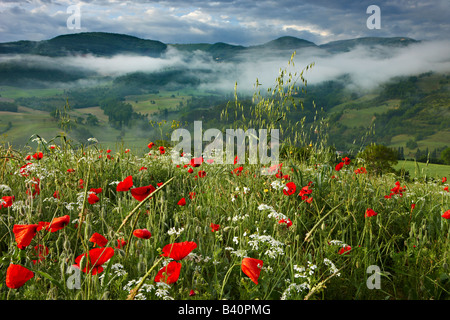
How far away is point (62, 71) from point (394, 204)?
18732 cm

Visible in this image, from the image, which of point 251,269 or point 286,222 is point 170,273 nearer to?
point 251,269

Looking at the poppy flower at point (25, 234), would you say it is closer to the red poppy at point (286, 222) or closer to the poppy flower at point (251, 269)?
the poppy flower at point (251, 269)

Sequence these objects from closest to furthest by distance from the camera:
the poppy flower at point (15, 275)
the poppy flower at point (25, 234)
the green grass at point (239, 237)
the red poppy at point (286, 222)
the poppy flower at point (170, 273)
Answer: the poppy flower at point (15, 275), the poppy flower at point (25, 234), the poppy flower at point (170, 273), the green grass at point (239, 237), the red poppy at point (286, 222)

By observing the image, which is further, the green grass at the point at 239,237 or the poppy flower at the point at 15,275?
the green grass at the point at 239,237

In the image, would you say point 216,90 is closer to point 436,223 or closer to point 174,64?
point 174,64

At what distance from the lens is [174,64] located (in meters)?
189

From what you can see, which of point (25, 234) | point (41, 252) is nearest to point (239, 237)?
point (41, 252)

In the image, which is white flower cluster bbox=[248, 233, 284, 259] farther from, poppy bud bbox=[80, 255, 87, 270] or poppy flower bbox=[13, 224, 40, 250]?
poppy flower bbox=[13, 224, 40, 250]

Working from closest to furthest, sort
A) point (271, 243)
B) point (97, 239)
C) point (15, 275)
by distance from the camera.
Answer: point (15, 275)
point (97, 239)
point (271, 243)

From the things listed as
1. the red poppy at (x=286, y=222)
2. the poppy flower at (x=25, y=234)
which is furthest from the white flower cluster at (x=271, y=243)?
the poppy flower at (x=25, y=234)

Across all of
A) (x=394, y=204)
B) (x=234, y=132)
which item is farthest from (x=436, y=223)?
(x=234, y=132)

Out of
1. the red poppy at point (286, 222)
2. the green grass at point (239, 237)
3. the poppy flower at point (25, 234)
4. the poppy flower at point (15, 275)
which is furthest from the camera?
the red poppy at point (286, 222)

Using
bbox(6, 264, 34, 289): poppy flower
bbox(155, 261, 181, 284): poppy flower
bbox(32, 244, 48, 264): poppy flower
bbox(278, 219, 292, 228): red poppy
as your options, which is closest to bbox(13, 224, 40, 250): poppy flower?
bbox(6, 264, 34, 289): poppy flower

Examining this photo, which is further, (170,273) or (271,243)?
(271,243)
